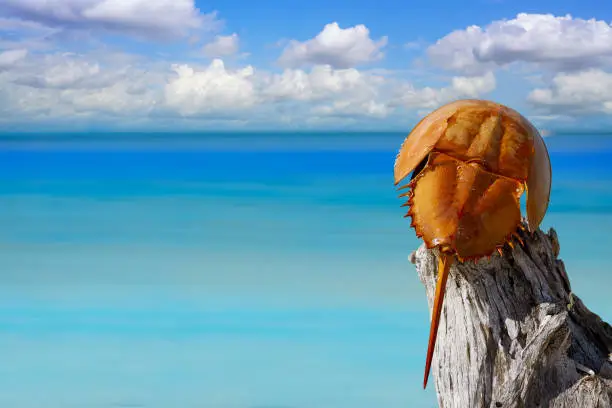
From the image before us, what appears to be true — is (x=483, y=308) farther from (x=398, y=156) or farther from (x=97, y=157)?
(x=97, y=157)

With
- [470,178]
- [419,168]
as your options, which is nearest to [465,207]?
[470,178]

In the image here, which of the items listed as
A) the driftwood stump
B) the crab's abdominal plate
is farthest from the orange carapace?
the driftwood stump

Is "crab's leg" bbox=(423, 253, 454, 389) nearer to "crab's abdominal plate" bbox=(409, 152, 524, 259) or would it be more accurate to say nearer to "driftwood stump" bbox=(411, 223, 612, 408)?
"crab's abdominal plate" bbox=(409, 152, 524, 259)

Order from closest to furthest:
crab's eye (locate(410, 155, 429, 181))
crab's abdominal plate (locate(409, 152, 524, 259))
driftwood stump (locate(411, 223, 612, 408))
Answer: crab's abdominal plate (locate(409, 152, 524, 259)), crab's eye (locate(410, 155, 429, 181)), driftwood stump (locate(411, 223, 612, 408))

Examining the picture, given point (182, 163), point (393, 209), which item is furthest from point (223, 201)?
point (182, 163)

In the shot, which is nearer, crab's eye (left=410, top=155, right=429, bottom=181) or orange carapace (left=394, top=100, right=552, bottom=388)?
orange carapace (left=394, top=100, right=552, bottom=388)

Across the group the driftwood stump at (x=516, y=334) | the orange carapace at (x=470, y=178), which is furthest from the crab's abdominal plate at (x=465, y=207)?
the driftwood stump at (x=516, y=334)

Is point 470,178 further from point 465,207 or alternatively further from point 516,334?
point 516,334
